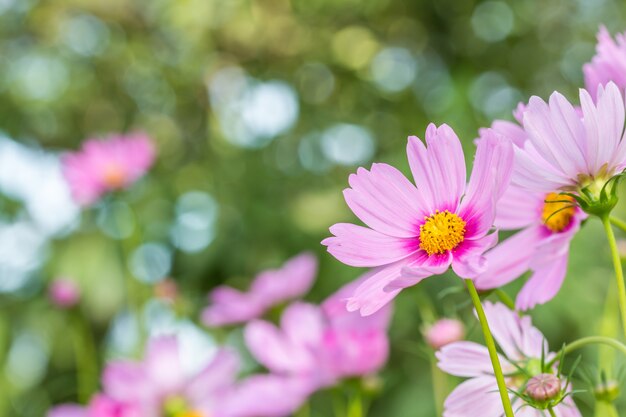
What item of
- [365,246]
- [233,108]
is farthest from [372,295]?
[233,108]

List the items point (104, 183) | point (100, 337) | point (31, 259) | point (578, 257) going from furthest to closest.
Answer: point (100, 337), point (31, 259), point (578, 257), point (104, 183)

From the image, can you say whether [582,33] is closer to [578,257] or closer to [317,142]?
[317,142]

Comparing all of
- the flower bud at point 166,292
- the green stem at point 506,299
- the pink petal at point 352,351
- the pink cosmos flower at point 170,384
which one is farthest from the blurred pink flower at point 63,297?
the green stem at point 506,299

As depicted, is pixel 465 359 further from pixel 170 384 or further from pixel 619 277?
pixel 170 384

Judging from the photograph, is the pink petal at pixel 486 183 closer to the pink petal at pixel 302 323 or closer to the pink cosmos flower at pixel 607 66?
the pink cosmos flower at pixel 607 66

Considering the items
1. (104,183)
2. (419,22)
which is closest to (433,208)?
(104,183)

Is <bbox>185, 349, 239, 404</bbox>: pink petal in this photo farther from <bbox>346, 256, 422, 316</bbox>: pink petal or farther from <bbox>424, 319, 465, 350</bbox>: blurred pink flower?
<bbox>346, 256, 422, 316</bbox>: pink petal
